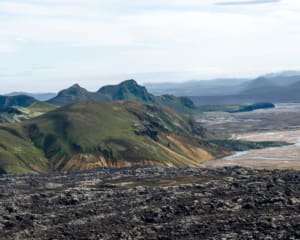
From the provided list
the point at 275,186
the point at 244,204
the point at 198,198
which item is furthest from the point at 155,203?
the point at 275,186

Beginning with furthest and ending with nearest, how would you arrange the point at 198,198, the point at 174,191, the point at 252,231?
the point at 174,191, the point at 198,198, the point at 252,231

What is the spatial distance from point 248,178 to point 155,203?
42.8m

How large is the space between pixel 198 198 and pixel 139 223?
25934 mm

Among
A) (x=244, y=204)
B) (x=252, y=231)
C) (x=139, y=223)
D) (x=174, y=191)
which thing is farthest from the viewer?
(x=174, y=191)

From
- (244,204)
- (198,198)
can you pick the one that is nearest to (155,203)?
(198,198)

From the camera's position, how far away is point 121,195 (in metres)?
177

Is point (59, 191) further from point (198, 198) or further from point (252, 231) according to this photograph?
point (252, 231)

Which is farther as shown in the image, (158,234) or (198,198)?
(198,198)

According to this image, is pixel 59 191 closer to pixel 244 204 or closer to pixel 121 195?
pixel 121 195

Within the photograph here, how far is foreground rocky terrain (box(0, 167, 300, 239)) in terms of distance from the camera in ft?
435

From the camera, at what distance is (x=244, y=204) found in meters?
152

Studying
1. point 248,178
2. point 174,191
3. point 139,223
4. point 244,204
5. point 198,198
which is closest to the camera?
point 139,223

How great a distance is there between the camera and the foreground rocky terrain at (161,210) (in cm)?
13262

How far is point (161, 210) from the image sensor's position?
151m
